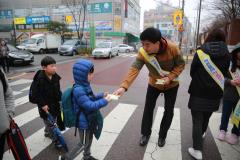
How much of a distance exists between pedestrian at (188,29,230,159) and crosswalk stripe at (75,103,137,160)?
1.47 m

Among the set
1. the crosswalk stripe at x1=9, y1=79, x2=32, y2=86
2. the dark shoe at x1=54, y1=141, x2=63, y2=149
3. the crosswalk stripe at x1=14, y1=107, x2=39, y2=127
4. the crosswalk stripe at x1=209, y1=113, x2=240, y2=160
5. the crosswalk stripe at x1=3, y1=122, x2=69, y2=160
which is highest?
the crosswalk stripe at x1=9, y1=79, x2=32, y2=86

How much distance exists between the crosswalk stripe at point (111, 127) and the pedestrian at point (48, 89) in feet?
2.13

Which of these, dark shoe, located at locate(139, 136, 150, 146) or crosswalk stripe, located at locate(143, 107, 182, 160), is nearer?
crosswalk stripe, located at locate(143, 107, 182, 160)

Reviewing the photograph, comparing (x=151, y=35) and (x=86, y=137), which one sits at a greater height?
(x=151, y=35)

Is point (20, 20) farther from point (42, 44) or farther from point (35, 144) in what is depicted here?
point (35, 144)

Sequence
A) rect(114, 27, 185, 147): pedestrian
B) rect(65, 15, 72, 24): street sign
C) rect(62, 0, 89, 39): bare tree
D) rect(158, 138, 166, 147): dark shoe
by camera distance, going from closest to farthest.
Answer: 1. rect(114, 27, 185, 147): pedestrian
2. rect(158, 138, 166, 147): dark shoe
3. rect(62, 0, 89, 39): bare tree
4. rect(65, 15, 72, 24): street sign

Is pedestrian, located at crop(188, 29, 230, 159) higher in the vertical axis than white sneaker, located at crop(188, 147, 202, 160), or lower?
higher

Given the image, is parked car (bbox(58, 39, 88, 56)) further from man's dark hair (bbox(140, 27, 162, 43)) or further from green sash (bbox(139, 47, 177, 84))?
man's dark hair (bbox(140, 27, 162, 43))

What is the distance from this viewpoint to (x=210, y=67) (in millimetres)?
3016

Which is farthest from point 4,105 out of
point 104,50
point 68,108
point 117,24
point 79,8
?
point 79,8

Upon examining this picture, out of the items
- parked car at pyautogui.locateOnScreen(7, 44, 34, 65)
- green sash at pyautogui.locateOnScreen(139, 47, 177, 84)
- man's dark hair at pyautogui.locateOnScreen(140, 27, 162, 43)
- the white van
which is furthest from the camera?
the white van

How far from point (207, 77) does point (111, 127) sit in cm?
230

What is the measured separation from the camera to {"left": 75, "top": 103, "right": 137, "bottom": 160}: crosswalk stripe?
3.68 metres

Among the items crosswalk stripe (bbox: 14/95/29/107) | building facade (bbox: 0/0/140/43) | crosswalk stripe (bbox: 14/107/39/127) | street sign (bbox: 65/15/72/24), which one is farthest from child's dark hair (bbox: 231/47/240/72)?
street sign (bbox: 65/15/72/24)
